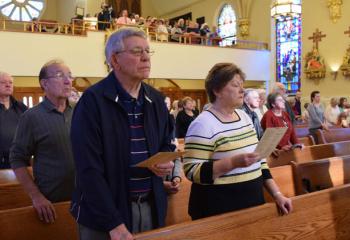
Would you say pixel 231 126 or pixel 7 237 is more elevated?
pixel 231 126

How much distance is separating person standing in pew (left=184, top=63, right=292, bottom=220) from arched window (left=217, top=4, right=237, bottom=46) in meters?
15.3

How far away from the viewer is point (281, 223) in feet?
7.47

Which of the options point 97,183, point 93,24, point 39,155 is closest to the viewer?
point 97,183

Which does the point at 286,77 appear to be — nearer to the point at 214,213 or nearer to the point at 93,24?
the point at 93,24

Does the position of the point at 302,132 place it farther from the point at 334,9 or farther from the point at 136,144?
the point at 334,9

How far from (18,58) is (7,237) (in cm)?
945

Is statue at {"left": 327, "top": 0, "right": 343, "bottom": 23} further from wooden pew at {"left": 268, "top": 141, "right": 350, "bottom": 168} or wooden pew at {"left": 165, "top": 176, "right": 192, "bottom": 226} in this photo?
wooden pew at {"left": 165, "top": 176, "right": 192, "bottom": 226}

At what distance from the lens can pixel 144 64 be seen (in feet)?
6.10

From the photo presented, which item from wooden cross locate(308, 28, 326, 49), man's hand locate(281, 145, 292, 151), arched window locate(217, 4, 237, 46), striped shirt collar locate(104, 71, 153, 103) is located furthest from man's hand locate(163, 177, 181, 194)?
arched window locate(217, 4, 237, 46)

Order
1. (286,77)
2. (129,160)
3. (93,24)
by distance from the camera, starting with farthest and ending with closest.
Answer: (286,77), (93,24), (129,160)

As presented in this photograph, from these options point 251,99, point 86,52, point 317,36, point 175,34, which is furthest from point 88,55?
point 251,99

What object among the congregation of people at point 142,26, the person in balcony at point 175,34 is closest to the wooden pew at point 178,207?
the congregation of people at point 142,26

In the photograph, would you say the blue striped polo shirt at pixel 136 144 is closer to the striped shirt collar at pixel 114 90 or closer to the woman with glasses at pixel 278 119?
the striped shirt collar at pixel 114 90

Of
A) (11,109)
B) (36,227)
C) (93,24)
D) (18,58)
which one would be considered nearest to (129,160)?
(36,227)
